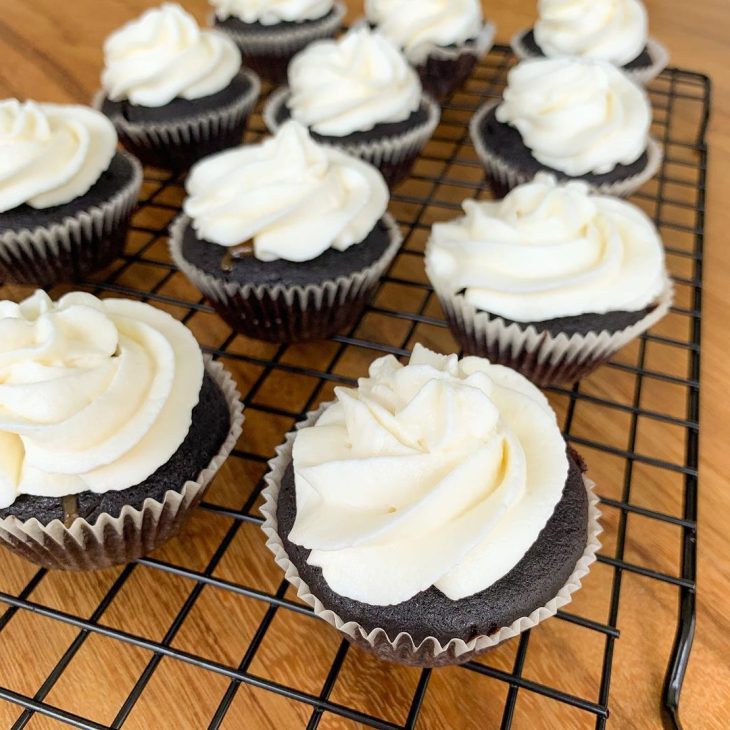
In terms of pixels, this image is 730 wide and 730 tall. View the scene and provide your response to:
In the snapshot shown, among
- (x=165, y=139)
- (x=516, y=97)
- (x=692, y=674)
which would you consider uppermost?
(x=516, y=97)

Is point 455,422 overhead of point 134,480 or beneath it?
overhead

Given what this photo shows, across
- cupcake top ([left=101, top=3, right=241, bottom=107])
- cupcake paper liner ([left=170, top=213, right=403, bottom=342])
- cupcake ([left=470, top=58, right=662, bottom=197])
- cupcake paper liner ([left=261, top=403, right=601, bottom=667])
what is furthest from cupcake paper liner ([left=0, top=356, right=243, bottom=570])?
cupcake top ([left=101, top=3, right=241, bottom=107])

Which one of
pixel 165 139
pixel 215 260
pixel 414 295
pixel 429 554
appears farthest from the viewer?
pixel 165 139

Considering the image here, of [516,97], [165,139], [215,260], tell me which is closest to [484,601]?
[215,260]

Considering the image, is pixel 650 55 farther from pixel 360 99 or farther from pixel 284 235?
pixel 284 235

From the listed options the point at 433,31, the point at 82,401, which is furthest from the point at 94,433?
the point at 433,31

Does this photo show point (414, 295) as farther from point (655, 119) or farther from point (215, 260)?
point (655, 119)

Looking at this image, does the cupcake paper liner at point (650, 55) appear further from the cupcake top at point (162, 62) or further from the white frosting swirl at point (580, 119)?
the cupcake top at point (162, 62)

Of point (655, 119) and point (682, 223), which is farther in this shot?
point (655, 119)
